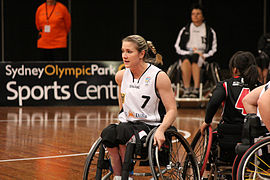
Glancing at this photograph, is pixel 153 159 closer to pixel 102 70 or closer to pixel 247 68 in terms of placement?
pixel 247 68

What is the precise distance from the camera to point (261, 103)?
10.6 feet

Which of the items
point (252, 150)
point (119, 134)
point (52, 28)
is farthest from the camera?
point (52, 28)

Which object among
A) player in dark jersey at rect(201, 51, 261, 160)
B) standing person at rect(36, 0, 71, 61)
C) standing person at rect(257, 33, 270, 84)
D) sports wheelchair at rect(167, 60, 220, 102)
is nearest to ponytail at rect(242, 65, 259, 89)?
player in dark jersey at rect(201, 51, 261, 160)

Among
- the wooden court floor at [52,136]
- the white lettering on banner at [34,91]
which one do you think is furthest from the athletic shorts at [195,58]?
the white lettering on banner at [34,91]

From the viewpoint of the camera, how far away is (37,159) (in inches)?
206

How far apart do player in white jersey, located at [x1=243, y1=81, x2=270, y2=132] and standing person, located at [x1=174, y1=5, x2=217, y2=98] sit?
5.68 m

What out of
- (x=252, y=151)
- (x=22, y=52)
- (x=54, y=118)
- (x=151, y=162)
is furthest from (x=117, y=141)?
(x=22, y=52)

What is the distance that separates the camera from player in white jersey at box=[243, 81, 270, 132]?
10.5 ft

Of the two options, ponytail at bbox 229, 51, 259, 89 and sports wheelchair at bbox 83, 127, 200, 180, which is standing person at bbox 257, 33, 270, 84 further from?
sports wheelchair at bbox 83, 127, 200, 180

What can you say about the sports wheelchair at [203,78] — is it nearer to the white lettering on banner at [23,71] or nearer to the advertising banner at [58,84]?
the advertising banner at [58,84]

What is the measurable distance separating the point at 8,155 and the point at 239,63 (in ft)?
8.15

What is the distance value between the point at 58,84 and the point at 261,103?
639cm

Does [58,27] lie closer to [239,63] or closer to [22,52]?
[22,52]

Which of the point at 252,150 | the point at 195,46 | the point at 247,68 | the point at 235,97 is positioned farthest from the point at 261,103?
the point at 195,46
